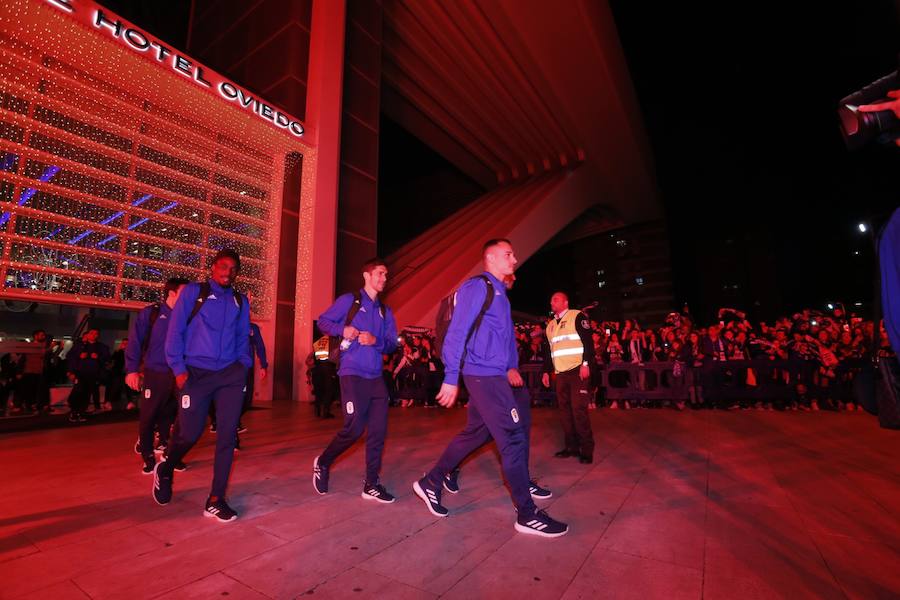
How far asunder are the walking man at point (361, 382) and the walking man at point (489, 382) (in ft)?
1.74

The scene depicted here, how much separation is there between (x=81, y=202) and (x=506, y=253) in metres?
10.8

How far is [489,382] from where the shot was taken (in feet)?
9.46

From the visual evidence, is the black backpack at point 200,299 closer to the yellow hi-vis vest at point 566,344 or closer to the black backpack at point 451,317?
the black backpack at point 451,317

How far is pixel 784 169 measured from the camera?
64.3 feet

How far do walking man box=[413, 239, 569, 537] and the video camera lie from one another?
175cm

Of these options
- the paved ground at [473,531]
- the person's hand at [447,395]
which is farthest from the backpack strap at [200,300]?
the person's hand at [447,395]

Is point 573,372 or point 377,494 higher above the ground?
point 573,372

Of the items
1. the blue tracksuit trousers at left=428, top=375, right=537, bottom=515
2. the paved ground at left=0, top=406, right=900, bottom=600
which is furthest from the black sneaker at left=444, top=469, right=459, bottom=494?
the blue tracksuit trousers at left=428, top=375, right=537, bottom=515

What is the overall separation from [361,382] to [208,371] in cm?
115

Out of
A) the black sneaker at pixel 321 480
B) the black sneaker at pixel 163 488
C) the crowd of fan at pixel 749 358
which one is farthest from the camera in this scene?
the crowd of fan at pixel 749 358

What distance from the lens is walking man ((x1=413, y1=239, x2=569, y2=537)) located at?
271cm

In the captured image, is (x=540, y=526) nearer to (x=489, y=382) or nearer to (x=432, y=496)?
(x=432, y=496)

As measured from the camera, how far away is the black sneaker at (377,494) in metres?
3.30

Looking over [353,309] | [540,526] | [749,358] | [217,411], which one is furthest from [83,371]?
[749,358]
